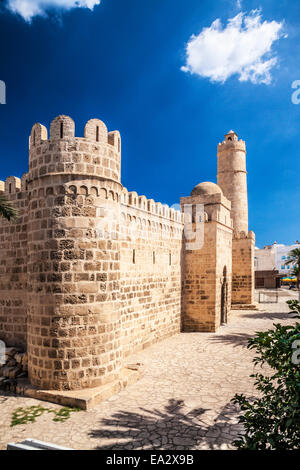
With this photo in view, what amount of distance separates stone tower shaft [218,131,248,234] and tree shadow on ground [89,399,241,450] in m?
17.0

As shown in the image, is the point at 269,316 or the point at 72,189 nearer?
the point at 72,189

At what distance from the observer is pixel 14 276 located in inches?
321

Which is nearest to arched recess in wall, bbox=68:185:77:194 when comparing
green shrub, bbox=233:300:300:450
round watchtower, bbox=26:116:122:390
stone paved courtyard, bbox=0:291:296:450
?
round watchtower, bbox=26:116:122:390

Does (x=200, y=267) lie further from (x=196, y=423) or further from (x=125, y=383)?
(x=196, y=423)

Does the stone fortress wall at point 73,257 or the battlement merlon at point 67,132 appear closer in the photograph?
the stone fortress wall at point 73,257

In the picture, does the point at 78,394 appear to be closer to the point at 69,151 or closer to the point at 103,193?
the point at 103,193

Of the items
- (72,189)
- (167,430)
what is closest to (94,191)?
(72,189)

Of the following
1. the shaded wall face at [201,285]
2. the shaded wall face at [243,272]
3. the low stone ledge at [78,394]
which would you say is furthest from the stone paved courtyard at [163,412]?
the shaded wall face at [243,272]

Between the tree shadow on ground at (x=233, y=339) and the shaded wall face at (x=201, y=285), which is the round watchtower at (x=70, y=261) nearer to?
the tree shadow on ground at (x=233, y=339)

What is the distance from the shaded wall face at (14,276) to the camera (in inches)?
316

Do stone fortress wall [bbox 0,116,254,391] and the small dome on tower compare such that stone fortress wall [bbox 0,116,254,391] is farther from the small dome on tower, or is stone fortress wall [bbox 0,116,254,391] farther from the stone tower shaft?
the stone tower shaft

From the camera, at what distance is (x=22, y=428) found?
4.92 meters

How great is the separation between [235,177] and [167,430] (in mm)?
18733

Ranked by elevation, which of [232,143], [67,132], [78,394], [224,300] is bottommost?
[78,394]
